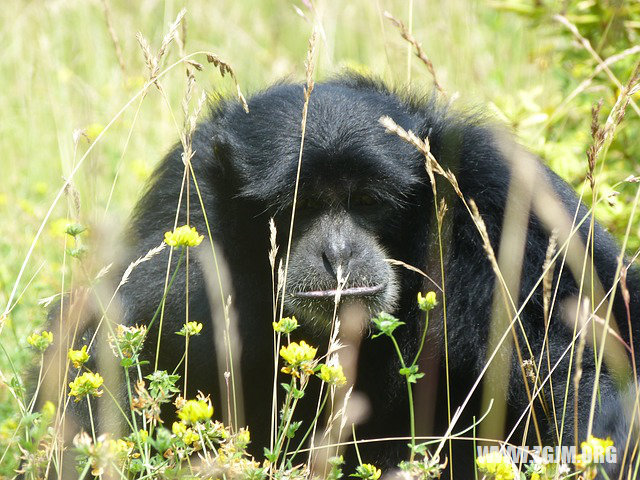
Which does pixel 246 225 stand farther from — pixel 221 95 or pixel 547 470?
pixel 547 470

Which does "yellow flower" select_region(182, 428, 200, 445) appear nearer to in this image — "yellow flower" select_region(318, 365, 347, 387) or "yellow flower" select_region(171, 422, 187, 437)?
"yellow flower" select_region(171, 422, 187, 437)

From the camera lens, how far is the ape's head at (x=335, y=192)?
433cm

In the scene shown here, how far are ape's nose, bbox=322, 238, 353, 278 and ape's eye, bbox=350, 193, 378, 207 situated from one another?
1.08ft

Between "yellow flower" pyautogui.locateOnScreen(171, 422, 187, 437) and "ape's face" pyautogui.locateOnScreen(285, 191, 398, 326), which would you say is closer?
"yellow flower" pyautogui.locateOnScreen(171, 422, 187, 437)

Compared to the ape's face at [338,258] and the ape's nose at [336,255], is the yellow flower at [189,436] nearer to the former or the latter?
the ape's face at [338,258]

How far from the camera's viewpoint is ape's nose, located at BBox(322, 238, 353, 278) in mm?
4273

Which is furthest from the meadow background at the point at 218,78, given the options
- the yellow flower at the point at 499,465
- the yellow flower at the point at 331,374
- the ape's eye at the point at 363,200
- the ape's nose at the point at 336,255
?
the yellow flower at the point at 499,465

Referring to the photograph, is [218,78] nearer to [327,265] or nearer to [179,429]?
[327,265]

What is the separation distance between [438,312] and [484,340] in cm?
30

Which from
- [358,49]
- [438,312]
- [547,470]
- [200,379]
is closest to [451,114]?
[438,312]

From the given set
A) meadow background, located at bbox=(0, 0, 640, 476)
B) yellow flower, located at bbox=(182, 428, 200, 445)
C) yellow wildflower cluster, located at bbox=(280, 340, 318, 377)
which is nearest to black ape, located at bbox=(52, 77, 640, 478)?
meadow background, located at bbox=(0, 0, 640, 476)

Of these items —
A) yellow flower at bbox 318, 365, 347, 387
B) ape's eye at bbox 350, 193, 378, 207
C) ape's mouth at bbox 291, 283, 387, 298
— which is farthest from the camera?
ape's eye at bbox 350, 193, 378, 207

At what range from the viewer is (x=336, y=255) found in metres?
4.27

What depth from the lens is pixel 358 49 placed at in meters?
10.3
